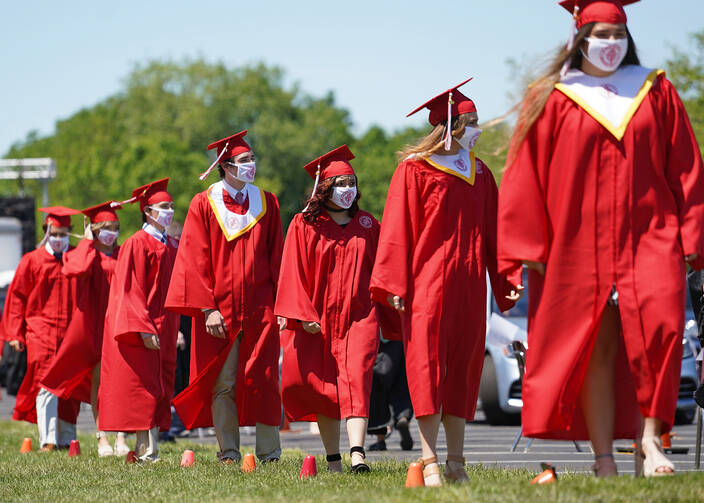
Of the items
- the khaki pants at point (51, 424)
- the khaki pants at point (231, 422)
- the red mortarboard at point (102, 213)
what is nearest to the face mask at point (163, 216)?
the red mortarboard at point (102, 213)

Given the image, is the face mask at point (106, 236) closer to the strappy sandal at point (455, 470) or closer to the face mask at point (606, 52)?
the strappy sandal at point (455, 470)

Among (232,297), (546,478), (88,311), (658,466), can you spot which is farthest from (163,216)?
(658,466)

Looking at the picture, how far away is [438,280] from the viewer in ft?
25.7

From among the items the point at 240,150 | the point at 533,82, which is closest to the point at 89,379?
the point at 240,150

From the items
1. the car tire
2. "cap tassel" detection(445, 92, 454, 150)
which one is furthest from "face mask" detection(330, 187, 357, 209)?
the car tire

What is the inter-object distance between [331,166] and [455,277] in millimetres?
2120

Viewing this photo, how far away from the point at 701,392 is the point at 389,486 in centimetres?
279

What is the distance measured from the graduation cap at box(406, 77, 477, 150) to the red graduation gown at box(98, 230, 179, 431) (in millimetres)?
4244

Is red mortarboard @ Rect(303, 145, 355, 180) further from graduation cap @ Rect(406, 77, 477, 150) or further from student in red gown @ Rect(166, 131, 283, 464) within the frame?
graduation cap @ Rect(406, 77, 477, 150)

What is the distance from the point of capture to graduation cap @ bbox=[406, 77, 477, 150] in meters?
8.13

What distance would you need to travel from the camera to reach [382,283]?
788 centimetres

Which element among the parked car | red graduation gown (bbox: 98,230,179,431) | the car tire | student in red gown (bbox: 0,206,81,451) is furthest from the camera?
the car tire

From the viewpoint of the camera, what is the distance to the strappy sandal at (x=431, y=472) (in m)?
7.70

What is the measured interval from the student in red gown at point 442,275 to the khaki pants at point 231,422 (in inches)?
111
